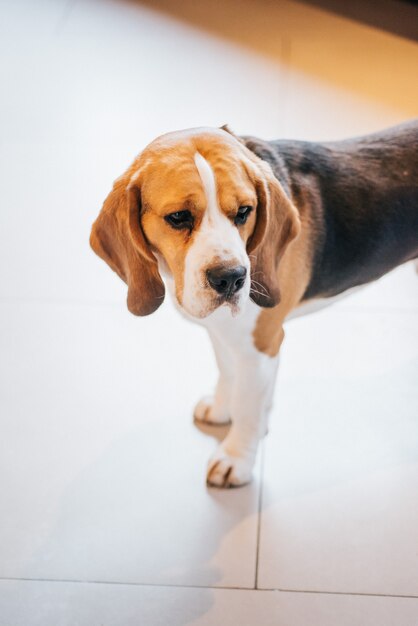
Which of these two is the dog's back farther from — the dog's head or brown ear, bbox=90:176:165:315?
brown ear, bbox=90:176:165:315

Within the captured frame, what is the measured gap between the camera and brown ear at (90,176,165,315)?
183cm

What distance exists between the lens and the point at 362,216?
2.15 m

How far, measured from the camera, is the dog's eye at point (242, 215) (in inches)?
71.2

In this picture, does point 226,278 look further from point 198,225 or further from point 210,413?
point 210,413

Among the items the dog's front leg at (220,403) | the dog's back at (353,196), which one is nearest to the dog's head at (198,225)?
the dog's back at (353,196)

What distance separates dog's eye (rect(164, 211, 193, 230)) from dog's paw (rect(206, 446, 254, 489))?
2.72 ft

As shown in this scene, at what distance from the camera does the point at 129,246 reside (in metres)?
1.88

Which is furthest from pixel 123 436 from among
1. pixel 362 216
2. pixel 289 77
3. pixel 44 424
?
pixel 289 77

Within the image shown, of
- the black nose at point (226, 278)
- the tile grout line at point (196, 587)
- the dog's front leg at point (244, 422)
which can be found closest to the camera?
the black nose at point (226, 278)

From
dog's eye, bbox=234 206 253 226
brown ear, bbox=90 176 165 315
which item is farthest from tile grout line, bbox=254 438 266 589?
dog's eye, bbox=234 206 253 226

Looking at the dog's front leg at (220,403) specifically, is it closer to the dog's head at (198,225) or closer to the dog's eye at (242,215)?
the dog's head at (198,225)

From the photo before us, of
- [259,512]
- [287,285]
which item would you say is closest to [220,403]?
[259,512]

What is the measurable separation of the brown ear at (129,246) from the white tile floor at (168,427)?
65 cm

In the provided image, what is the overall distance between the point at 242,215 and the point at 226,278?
18 centimetres
